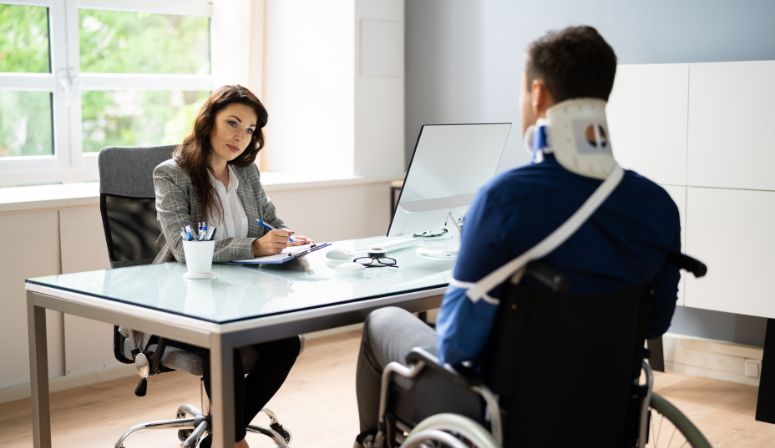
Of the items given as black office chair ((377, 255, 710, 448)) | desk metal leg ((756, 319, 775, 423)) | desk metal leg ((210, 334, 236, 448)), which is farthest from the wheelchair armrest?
desk metal leg ((756, 319, 775, 423))

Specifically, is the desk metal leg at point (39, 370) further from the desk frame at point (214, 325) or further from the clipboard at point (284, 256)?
the clipboard at point (284, 256)

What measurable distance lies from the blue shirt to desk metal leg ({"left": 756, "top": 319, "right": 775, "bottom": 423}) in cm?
209

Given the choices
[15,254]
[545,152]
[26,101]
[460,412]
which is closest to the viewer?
[545,152]

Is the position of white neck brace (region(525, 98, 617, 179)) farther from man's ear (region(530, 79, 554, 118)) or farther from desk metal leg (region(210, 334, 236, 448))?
desk metal leg (region(210, 334, 236, 448))

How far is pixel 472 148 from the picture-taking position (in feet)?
10.1

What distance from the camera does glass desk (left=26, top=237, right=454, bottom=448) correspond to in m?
2.16

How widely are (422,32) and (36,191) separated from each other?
7.43 ft

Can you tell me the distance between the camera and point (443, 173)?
3.01 m

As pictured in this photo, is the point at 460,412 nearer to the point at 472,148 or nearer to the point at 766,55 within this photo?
the point at 472,148

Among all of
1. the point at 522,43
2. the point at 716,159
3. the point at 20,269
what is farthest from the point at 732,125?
the point at 20,269

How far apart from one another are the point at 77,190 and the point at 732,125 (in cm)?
274

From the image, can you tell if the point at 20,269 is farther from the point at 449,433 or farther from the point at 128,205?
the point at 449,433

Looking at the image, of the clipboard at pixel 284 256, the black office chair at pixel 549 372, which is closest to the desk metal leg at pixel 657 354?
the clipboard at pixel 284 256

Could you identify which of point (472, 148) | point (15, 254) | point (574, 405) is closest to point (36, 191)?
point (15, 254)
